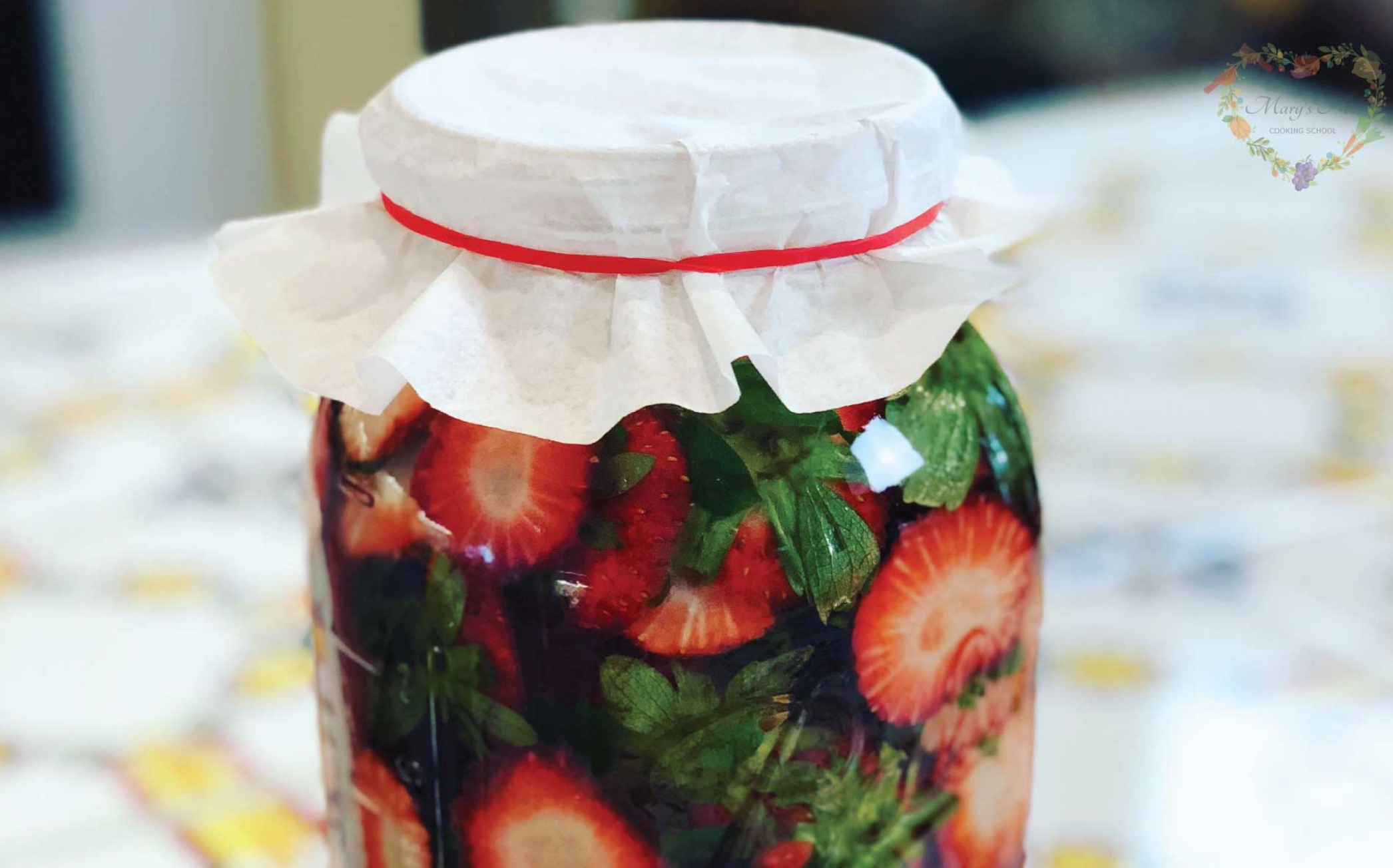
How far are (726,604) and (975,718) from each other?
0.10 meters

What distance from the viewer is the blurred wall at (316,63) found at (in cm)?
59

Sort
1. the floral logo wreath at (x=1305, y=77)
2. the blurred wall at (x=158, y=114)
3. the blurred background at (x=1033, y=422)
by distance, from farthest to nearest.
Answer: the blurred wall at (x=158, y=114) → the blurred background at (x=1033, y=422) → the floral logo wreath at (x=1305, y=77)

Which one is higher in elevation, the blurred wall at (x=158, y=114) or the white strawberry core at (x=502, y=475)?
the white strawberry core at (x=502, y=475)

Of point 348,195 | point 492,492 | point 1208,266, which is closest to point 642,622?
point 492,492

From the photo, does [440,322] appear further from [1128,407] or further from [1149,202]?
[1149,202]

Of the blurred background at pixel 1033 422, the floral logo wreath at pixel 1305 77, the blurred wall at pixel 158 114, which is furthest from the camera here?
the blurred wall at pixel 158 114

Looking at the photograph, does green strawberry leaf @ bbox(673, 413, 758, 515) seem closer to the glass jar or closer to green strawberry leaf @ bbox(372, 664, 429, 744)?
the glass jar

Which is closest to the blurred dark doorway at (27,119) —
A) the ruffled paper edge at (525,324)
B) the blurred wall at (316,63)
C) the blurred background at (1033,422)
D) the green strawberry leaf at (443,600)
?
the blurred background at (1033,422)

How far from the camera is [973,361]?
16.0 inches

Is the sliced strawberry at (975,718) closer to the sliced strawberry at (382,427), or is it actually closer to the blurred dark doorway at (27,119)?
the sliced strawberry at (382,427)

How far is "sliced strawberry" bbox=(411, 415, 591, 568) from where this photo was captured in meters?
0.35

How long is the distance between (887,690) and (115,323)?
2.47 ft

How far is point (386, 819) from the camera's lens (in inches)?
16.3

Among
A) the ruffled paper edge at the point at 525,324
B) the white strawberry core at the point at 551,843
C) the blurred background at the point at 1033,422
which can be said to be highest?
the ruffled paper edge at the point at 525,324
